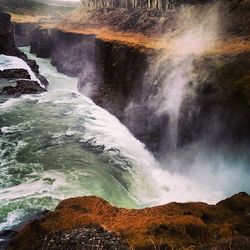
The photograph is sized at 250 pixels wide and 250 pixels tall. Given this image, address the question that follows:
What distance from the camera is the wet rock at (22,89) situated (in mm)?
38469

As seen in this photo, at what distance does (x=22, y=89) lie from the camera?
1539 inches

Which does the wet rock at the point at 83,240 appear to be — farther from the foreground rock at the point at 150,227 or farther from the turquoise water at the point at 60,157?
the turquoise water at the point at 60,157

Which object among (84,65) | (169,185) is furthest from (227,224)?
(84,65)

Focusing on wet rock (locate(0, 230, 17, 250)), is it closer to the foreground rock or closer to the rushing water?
the foreground rock

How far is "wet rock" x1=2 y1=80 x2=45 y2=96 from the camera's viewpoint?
38.5 meters

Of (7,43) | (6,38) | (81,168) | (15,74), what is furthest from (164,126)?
(6,38)

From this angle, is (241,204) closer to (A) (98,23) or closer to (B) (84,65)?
(B) (84,65)

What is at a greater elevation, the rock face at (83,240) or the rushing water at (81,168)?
the rock face at (83,240)

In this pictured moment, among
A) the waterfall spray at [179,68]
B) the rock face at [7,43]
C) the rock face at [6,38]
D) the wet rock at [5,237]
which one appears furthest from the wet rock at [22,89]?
the wet rock at [5,237]

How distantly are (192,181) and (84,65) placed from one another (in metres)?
38.4

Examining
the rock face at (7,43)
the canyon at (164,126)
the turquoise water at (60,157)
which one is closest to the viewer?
the canyon at (164,126)

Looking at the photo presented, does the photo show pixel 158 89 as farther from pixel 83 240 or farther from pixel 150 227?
pixel 83 240

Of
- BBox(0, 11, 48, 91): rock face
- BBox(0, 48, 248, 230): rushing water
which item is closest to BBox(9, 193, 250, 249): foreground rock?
BBox(0, 48, 248, 230): rushing water

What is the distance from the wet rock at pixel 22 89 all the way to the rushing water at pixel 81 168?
6637mm
